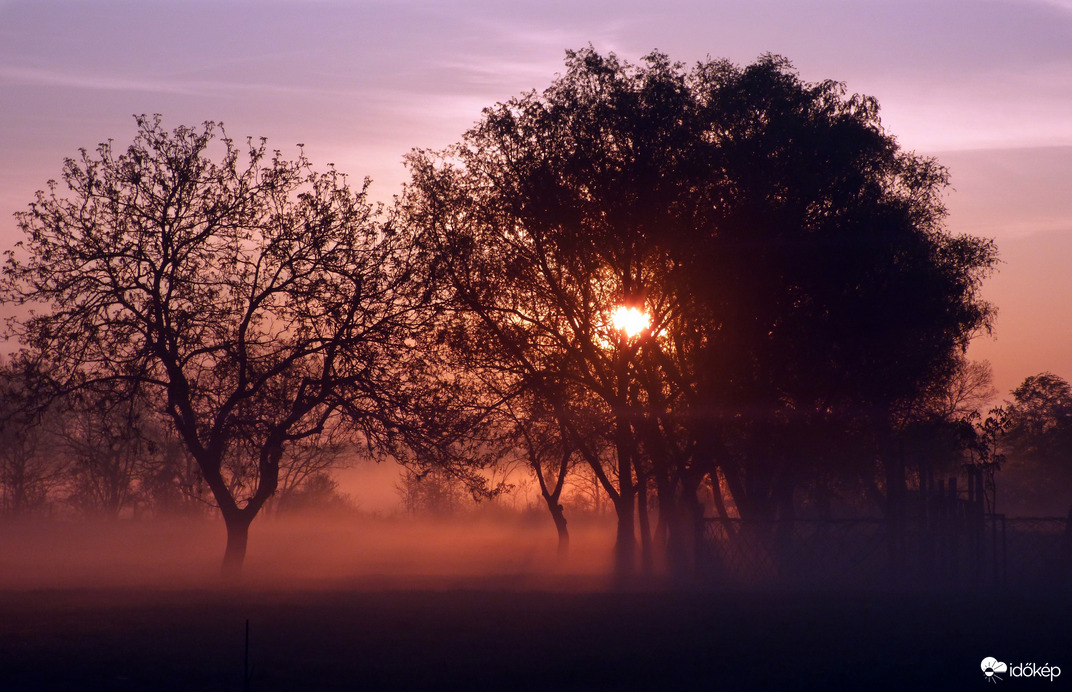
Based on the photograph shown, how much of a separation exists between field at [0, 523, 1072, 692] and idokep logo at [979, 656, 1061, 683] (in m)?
0.15

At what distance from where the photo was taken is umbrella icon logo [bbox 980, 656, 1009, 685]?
13195 mm

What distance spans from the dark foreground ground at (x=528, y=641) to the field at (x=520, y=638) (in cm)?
4

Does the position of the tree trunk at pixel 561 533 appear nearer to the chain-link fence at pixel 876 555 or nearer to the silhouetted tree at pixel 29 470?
the chain-link fence at pixel 876 555

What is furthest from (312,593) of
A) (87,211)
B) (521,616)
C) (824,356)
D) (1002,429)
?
(1002,429)

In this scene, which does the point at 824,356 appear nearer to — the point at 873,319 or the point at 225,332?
the point at 873,319

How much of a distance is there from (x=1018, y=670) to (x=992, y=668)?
0.34 m

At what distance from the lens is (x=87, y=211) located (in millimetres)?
28125

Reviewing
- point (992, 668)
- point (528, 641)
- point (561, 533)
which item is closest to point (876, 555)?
point (992, 668)

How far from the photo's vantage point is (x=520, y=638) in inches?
626

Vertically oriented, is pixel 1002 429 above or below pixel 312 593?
above

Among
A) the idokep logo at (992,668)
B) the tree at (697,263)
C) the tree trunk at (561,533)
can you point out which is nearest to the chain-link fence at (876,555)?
the tree at (697,263)

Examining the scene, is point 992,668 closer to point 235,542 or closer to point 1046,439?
point 235,542

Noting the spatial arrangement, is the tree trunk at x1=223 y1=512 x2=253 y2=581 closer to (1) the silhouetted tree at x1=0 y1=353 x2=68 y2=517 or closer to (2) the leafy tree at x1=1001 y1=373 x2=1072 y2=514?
(1) the silhouetted tree at x1=0 y1=353 x2=68 y2=517

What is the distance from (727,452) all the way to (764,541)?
4.50 metres
